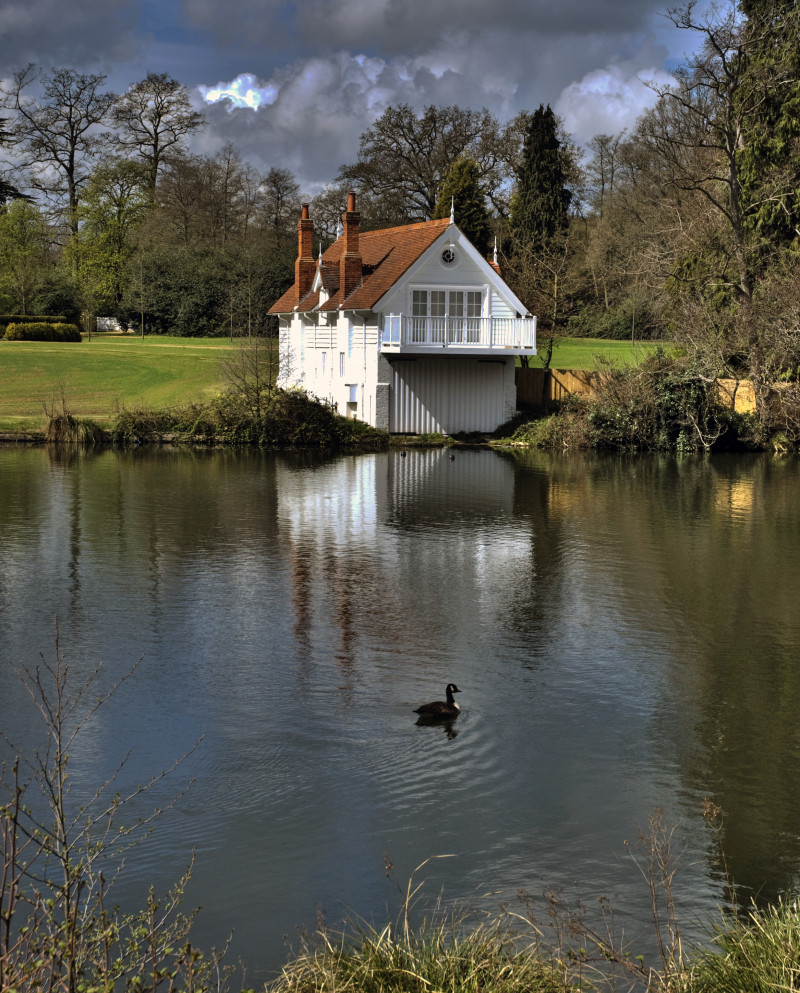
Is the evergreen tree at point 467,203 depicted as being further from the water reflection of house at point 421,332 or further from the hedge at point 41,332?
the hedge at point 41,332

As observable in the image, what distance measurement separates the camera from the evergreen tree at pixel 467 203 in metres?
58.2

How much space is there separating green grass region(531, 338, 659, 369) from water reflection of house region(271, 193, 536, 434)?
1102 centimetres

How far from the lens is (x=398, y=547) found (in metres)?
19.0

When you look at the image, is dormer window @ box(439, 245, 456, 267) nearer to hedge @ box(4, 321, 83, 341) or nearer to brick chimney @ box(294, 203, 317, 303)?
brick chimney @ box(294, 203, 317, 303)

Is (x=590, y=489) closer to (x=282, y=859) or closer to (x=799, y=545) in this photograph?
(x=799, y=545)

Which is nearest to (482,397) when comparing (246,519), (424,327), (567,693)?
(424,327)

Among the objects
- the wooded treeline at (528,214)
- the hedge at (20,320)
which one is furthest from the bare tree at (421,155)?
the hedge at (20,320)

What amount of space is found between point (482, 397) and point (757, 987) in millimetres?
34661

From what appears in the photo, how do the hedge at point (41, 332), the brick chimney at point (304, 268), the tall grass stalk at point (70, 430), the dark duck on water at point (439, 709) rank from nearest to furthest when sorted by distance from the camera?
the dark duck on water at point (439, 709) → the tall grass stalk at point (70, 430) → the brick chimney at point (304, 268) → the hedge at point (41, 332)

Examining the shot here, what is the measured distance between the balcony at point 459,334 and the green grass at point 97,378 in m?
8.85

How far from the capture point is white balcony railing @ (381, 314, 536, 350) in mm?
36438

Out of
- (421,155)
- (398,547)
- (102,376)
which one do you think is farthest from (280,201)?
(398,547)

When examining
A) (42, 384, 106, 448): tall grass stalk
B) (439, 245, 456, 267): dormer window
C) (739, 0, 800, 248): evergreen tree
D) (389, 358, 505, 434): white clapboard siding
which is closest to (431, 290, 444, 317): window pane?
(439, 245, 456, 267): dormer window

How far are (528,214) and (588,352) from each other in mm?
7835
